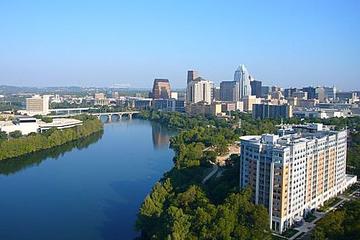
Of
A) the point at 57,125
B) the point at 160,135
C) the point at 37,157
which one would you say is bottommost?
the point at 37,157

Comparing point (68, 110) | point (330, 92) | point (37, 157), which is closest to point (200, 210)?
point (37, 157)

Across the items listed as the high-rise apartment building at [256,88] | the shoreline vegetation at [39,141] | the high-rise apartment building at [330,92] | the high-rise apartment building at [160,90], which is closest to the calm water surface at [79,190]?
the shoreline vegetation at [39,141]

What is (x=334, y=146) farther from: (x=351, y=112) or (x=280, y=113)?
(x=351, y=112)

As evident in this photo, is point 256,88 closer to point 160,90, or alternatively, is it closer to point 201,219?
point 160,90

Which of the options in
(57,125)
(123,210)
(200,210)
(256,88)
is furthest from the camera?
(256,88)

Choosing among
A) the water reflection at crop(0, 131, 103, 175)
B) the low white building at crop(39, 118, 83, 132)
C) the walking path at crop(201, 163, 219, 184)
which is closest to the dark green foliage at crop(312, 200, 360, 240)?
the walking path at crop(201, 163, 219, 184)
